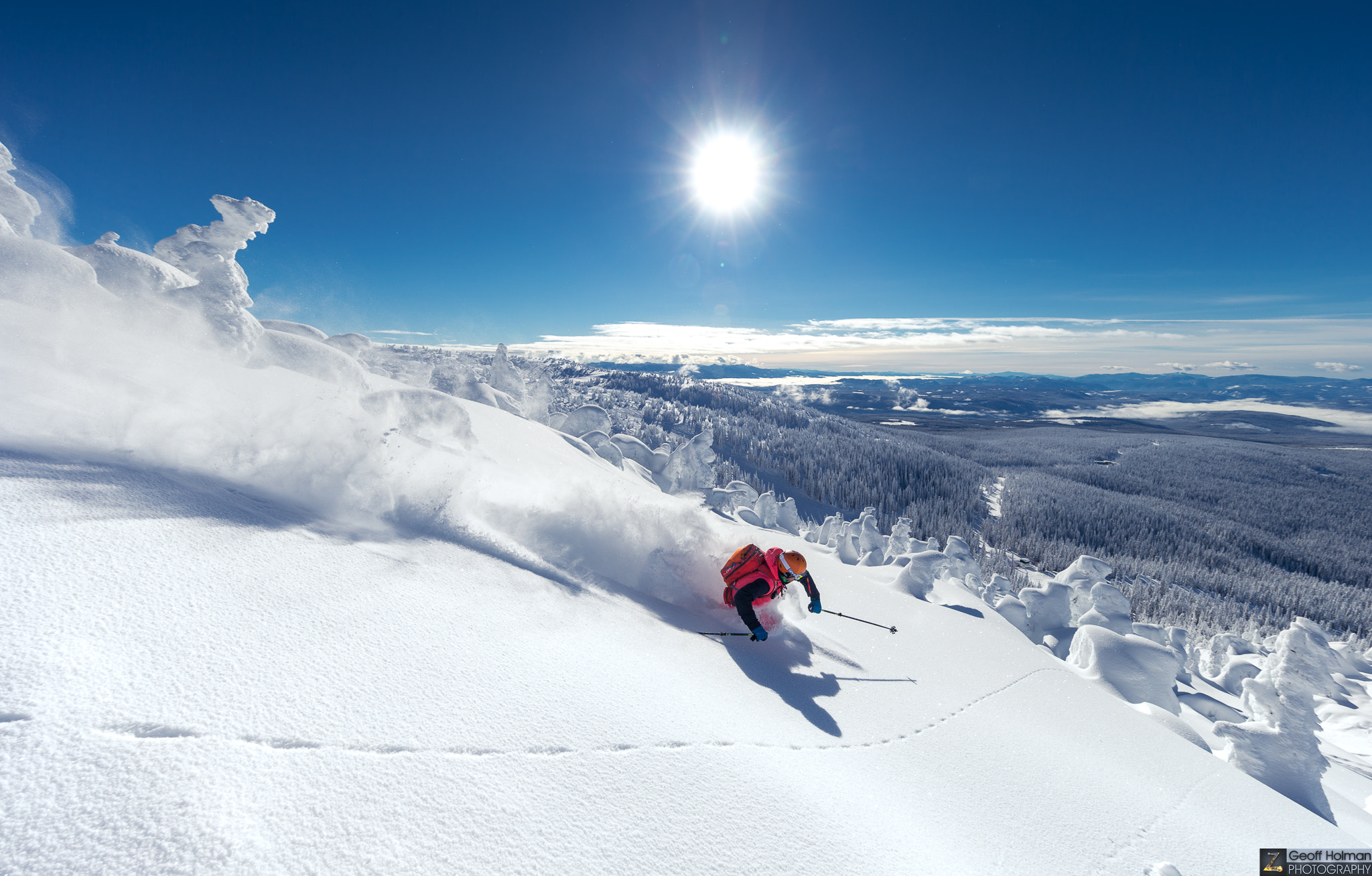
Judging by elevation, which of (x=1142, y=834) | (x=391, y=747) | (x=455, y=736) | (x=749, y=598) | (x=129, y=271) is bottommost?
(x=1142, y=834)

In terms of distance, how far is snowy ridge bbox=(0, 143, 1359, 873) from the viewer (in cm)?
206

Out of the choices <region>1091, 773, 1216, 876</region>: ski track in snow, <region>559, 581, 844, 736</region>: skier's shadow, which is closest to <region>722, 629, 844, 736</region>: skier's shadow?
<region>559, 581, 844, 736</region>: skier's shadow

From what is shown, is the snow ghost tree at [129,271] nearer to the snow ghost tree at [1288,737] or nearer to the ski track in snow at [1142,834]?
the ski track in snow at [1142,834]

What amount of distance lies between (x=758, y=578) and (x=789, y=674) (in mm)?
1080

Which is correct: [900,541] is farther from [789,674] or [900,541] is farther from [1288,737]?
[789,674]

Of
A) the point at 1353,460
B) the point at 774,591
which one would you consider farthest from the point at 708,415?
the point at 1353,460

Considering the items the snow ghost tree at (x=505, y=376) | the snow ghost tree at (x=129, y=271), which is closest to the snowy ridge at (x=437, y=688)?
the snow ghost tree at (x=129, y=271)

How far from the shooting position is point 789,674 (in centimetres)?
552

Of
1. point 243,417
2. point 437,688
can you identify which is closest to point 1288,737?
point 437,688

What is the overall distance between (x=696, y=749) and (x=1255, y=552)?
8967cm

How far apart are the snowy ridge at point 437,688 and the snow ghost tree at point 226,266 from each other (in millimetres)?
1310

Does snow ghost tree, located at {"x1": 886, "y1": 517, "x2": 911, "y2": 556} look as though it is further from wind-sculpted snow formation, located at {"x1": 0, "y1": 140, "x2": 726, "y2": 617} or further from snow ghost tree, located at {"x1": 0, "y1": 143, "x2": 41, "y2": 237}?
snow ghost tree, located at {"x1": 0, "y1": 143, "x2": 41, "y2": 237}

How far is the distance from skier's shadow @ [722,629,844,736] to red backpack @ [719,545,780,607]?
62 centimetres

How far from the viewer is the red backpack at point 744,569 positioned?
6.03m
